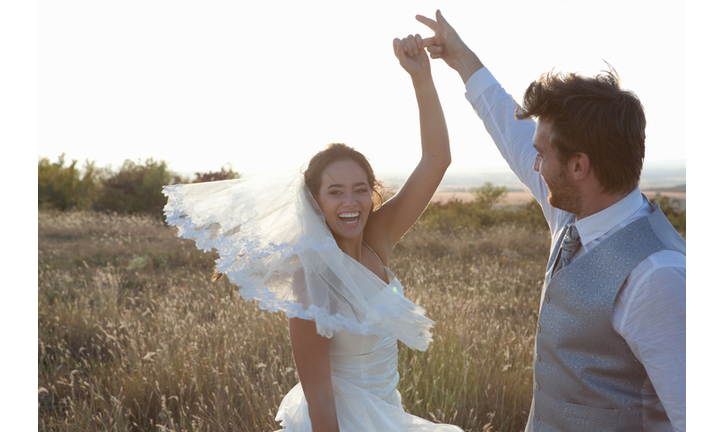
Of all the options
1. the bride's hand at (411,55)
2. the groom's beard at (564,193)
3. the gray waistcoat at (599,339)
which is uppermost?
the bride's hand at (411,55)

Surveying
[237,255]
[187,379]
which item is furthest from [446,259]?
[237,255]

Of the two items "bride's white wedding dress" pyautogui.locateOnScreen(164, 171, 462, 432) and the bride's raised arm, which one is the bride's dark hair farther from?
the bride's raised arm

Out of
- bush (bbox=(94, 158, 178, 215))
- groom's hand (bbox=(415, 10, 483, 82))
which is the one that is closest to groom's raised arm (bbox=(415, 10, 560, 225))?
groom's hand (bbox=(415, 10, 483, 82))

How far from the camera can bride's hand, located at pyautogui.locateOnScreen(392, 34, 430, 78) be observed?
2377 millimetres

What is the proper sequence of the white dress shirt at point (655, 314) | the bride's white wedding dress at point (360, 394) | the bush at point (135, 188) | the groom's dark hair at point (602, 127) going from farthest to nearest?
the bush at point (135, 188) < the bride's white wedding dress at point (360, 394) < the groom's dark hair at point (602, 127) < the white dress shirt at point (655, 314)

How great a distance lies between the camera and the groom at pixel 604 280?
139 cm

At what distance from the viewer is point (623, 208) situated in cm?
164

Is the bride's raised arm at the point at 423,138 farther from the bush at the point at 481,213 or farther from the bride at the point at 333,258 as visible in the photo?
the bush at the point at 481,213

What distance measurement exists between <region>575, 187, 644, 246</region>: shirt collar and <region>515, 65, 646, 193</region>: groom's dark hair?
A: 0.04 m

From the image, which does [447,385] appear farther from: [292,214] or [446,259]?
[446,259]

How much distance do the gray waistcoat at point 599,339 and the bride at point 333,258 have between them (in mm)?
458

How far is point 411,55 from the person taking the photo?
94.7 inches

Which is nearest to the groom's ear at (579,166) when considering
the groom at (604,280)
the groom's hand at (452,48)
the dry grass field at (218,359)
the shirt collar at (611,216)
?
the groom at (604,280)

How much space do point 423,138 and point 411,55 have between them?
414mm
